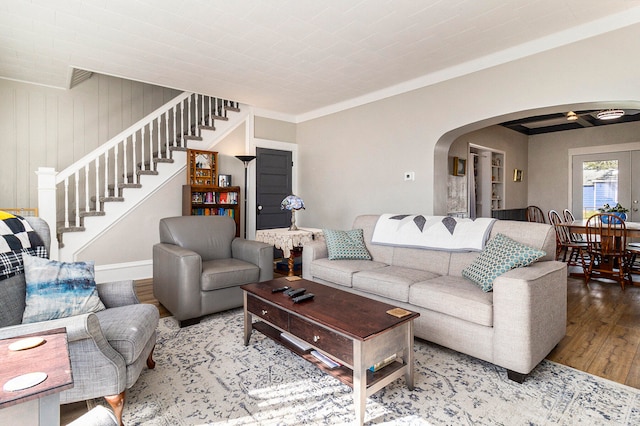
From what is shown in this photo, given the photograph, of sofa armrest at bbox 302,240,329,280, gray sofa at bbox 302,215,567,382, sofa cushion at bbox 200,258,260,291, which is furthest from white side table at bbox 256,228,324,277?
gray sofa at bbox 302,215,567,382

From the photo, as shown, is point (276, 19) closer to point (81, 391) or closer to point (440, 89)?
point (440, 89)

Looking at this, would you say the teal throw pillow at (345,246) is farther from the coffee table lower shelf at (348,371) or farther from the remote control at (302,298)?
the coffee table lower shelf at (348,371)

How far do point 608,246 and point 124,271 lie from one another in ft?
21.5

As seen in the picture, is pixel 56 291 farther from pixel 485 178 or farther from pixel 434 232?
pixel 485 178

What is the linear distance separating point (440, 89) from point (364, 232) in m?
2.11

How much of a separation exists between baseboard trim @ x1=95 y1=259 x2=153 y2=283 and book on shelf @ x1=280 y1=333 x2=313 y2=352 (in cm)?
339

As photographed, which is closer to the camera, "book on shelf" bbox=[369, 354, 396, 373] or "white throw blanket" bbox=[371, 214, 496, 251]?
"book on shelf" bbox=[369, 354, 396, 373]

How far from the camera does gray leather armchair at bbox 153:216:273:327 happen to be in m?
2.88

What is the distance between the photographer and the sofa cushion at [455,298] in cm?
215

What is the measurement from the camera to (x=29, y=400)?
0.86 meters

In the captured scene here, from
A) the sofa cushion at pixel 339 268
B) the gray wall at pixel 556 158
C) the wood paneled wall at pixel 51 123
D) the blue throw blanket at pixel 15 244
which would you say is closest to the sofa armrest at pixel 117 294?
the blue throw blanket at pixel 15 244

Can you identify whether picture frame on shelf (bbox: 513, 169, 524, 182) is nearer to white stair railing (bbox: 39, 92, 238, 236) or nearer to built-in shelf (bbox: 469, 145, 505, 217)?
built-in shelf (bbox: 469, 145, 505, 217)

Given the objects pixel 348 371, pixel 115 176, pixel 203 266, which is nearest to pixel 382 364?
pixel 348 371

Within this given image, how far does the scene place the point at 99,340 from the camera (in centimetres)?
155
